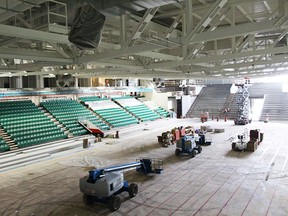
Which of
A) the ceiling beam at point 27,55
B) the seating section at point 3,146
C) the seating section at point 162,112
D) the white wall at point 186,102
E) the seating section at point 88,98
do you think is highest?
the ceiling beam at point 27,55

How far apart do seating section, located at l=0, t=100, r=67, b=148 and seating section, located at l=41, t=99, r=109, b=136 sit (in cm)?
104

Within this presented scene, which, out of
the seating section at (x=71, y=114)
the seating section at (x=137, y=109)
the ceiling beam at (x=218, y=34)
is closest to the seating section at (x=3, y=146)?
the seating section at (x=71, y=114)

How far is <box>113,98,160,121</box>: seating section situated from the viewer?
93.9 ft

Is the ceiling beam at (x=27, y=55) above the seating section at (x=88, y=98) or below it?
above

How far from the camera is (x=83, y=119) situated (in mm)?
22188

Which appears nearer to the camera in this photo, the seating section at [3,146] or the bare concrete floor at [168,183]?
the bare concrete floor at [168,183]

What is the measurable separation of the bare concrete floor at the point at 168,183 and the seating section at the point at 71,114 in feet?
13.4

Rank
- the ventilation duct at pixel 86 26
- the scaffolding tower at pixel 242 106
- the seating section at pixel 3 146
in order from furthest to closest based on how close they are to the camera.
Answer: the scaffolding tower at pixel 242 106 < the seating section at pixel 3 146 < the ventilation duct at pixel 86 26

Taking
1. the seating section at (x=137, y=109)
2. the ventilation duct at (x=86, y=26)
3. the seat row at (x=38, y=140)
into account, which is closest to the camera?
the ventilation duct at (x=86, y=26)

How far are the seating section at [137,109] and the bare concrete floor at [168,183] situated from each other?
1187 centimetres

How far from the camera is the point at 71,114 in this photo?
22.3 m

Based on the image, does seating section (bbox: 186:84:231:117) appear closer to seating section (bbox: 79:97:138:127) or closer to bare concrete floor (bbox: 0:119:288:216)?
seating section (bbox: 79:97:138:127)

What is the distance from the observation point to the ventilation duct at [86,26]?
18.4 feet

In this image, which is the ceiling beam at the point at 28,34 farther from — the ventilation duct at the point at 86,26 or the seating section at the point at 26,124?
the seating section at the point at 26,124
